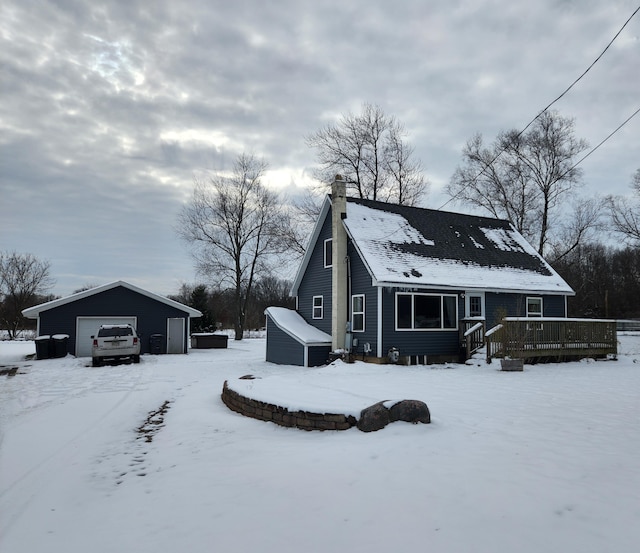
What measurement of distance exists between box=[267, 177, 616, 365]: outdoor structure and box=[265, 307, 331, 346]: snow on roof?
142 mm

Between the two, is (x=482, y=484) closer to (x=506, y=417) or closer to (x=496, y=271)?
(x=506, y=417)

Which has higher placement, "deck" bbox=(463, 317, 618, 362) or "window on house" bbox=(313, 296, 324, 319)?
"window on house" bbox=(313, 296, 324, 319)

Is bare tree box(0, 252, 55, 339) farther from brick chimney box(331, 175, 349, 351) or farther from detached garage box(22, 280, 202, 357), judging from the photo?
brick chimney box(331, 175, 349, 351)

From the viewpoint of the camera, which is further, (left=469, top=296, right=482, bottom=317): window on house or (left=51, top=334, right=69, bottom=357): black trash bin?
(left=51, top=334, right=69, bottom=357): black trash bin

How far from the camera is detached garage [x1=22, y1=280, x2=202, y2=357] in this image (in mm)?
24125

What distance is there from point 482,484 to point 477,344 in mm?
13910

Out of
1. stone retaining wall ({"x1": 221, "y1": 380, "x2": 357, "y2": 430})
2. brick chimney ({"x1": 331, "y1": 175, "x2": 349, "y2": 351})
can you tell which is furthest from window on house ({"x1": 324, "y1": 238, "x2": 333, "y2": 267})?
stone retaining wall ({"x1": 221, "y1": 380, "x2": 357, "y2": 430})

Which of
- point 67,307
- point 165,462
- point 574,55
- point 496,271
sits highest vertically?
point 574,55

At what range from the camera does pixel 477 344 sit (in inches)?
713

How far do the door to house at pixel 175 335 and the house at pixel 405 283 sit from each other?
24.1ft

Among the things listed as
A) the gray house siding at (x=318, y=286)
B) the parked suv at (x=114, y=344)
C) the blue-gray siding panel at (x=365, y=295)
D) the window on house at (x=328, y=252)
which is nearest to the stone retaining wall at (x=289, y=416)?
the blue-gray siding panel at (x=365, y=295)

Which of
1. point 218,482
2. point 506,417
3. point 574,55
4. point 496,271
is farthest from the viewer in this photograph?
point 496,271

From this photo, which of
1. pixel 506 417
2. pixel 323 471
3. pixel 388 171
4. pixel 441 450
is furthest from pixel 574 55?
pixel 388 171

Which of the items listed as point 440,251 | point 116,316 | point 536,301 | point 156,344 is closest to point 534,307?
point 536,301
